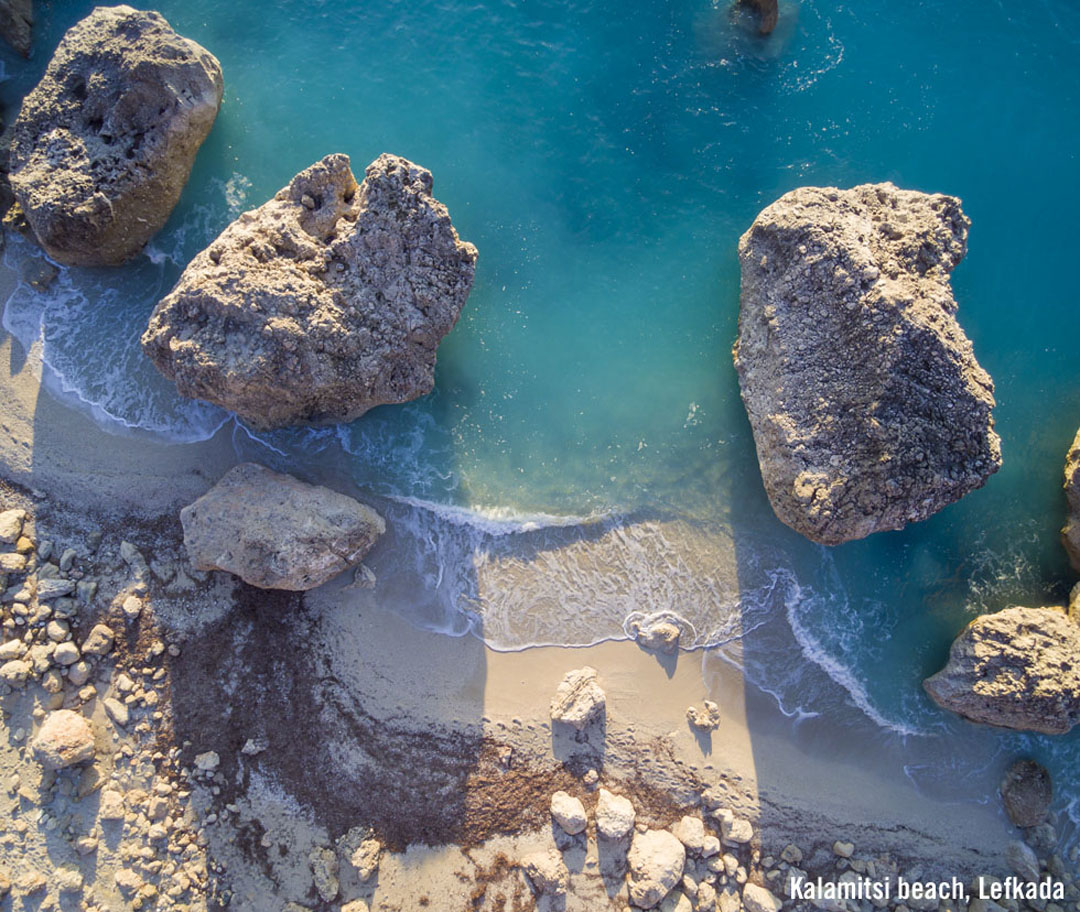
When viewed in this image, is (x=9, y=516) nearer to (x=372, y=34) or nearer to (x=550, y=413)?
(x=550, y=413)

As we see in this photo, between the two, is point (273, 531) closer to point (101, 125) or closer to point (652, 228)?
point (101, 125)

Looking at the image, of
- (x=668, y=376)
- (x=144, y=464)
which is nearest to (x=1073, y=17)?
(x=668, y=376)

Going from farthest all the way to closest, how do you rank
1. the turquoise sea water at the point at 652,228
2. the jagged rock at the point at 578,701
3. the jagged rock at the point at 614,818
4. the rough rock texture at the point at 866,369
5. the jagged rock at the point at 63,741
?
1. the turquoise sea water at the point at 652,228
2. the jagged rock at the point at 578,701
3. the jagged rock at the point at 614,818
4. the jagged rock at the point at 63,741
5. the rough rock texture at the point at 866,369

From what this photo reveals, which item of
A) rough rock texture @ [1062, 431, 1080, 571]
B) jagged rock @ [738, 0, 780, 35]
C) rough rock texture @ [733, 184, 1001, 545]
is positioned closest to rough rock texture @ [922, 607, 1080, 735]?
rough rock texture @ [1062, 431, 1080, 571]

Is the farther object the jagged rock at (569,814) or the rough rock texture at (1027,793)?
the rough rock texture at (1027,793)

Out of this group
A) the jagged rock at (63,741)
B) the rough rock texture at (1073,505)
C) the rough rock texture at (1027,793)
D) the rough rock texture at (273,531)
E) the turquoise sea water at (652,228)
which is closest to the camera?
the jagged rock at (63,741)

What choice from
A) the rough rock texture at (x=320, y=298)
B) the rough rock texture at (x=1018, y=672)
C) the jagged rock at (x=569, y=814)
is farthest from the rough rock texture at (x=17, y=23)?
the rough rock texture at (x=1018, y=672)

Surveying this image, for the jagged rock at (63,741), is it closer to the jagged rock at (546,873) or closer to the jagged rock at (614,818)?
the jagged rock at (546,873)

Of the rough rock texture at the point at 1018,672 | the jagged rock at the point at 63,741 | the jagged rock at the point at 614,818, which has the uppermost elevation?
the rough rock texture at the point at 1018,672
